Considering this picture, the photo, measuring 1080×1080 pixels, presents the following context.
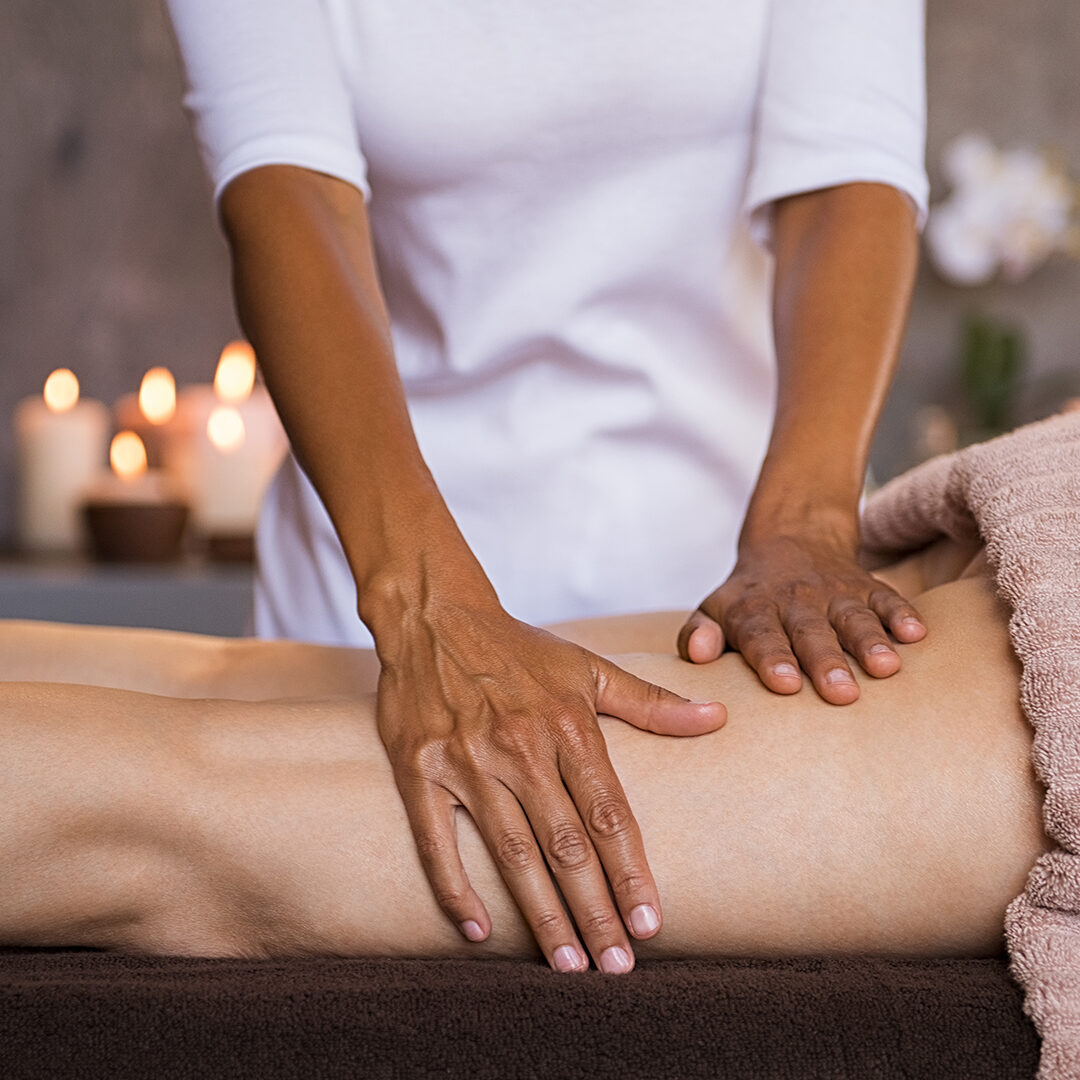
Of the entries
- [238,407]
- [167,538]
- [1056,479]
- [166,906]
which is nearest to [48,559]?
[167,538]

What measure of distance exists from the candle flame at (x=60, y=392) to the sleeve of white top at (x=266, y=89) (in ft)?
4.29

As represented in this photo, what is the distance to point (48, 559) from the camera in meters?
2.07

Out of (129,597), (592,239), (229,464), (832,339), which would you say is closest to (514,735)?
(832,339)

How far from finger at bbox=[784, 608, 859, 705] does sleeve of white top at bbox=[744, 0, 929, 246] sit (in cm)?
46

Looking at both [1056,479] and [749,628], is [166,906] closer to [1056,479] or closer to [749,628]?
[749,628]

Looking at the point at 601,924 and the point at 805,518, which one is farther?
the point at 805,518

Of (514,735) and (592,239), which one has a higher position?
(592,239)

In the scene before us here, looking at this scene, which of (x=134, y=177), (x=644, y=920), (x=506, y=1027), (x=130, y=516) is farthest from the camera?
(x=134, y=177)

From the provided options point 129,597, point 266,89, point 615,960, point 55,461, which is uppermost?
point 266,89

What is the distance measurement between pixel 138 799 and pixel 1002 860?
43 cm

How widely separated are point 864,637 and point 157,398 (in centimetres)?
175

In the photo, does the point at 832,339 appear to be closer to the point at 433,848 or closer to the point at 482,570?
the point at 482,570

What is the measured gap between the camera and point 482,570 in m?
0.72

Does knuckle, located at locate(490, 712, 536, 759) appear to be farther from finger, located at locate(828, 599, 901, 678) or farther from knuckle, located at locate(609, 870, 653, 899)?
finger, located at locate(828, 599, 901, 678)
